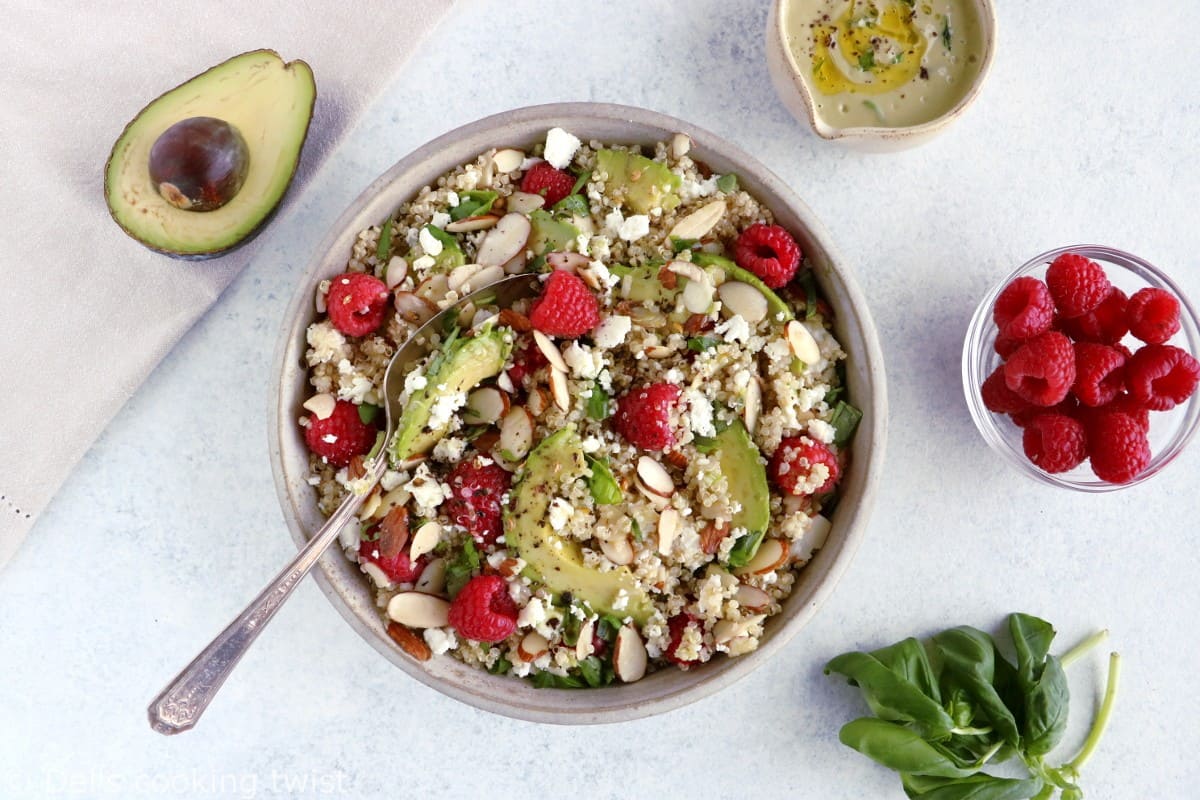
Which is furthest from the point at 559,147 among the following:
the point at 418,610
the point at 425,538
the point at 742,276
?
the point at 418,610

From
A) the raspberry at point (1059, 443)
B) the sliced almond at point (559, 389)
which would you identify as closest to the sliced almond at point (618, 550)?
the sliced almond at point (559, 389)

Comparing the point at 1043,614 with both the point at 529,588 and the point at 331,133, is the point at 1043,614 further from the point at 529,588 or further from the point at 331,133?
the point at 331,133

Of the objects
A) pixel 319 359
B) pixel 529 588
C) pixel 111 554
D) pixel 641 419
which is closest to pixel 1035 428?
pixel 641 419

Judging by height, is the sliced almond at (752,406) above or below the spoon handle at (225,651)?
above

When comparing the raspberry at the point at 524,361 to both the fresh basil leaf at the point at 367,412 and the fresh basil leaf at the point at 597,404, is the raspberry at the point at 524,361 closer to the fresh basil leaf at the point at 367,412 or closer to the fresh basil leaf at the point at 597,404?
the fresh basil leaf at the point at 597,404

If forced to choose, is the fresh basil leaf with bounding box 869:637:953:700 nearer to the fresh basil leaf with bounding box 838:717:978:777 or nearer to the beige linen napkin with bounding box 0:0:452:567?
the fresh basil leaf with bounding box 838:717:978:777
